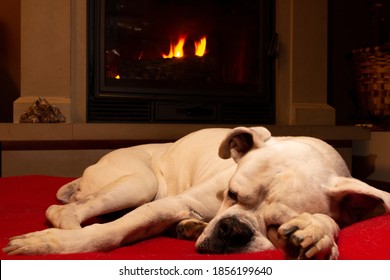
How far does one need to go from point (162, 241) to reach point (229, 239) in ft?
0.99

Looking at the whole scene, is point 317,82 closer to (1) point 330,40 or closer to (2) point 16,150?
(1) point 330,40

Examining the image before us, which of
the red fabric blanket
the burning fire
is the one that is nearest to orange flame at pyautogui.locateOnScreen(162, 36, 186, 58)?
the burning fire

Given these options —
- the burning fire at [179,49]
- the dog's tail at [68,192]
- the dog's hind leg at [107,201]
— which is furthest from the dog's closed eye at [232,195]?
the burning fire at [179,49]

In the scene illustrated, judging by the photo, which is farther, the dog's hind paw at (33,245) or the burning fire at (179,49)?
the burning fire at (179,49)

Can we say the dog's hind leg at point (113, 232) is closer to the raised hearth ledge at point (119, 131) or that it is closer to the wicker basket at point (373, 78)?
the raised hearth ledge at point (119, 131)

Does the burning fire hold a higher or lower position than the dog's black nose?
higher

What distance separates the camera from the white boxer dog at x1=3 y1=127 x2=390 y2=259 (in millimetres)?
1326

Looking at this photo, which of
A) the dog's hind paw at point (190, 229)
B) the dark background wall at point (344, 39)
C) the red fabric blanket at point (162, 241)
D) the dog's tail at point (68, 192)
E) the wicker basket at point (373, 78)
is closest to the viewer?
the red fabric blanket at point (162, 241)

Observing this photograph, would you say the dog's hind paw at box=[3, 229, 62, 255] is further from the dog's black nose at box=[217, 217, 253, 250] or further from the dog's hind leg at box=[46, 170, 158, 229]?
the dog's black nose at box=[217, 217, 253, 250]

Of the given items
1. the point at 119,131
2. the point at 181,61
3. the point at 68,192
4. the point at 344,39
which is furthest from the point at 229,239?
the point at 344,39

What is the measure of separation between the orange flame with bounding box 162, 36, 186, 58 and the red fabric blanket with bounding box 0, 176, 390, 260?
212 cm

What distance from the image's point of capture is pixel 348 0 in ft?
16.6

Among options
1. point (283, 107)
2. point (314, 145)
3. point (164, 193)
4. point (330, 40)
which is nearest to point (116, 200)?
point (164, 193)

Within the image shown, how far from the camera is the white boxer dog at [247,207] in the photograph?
133 cm
